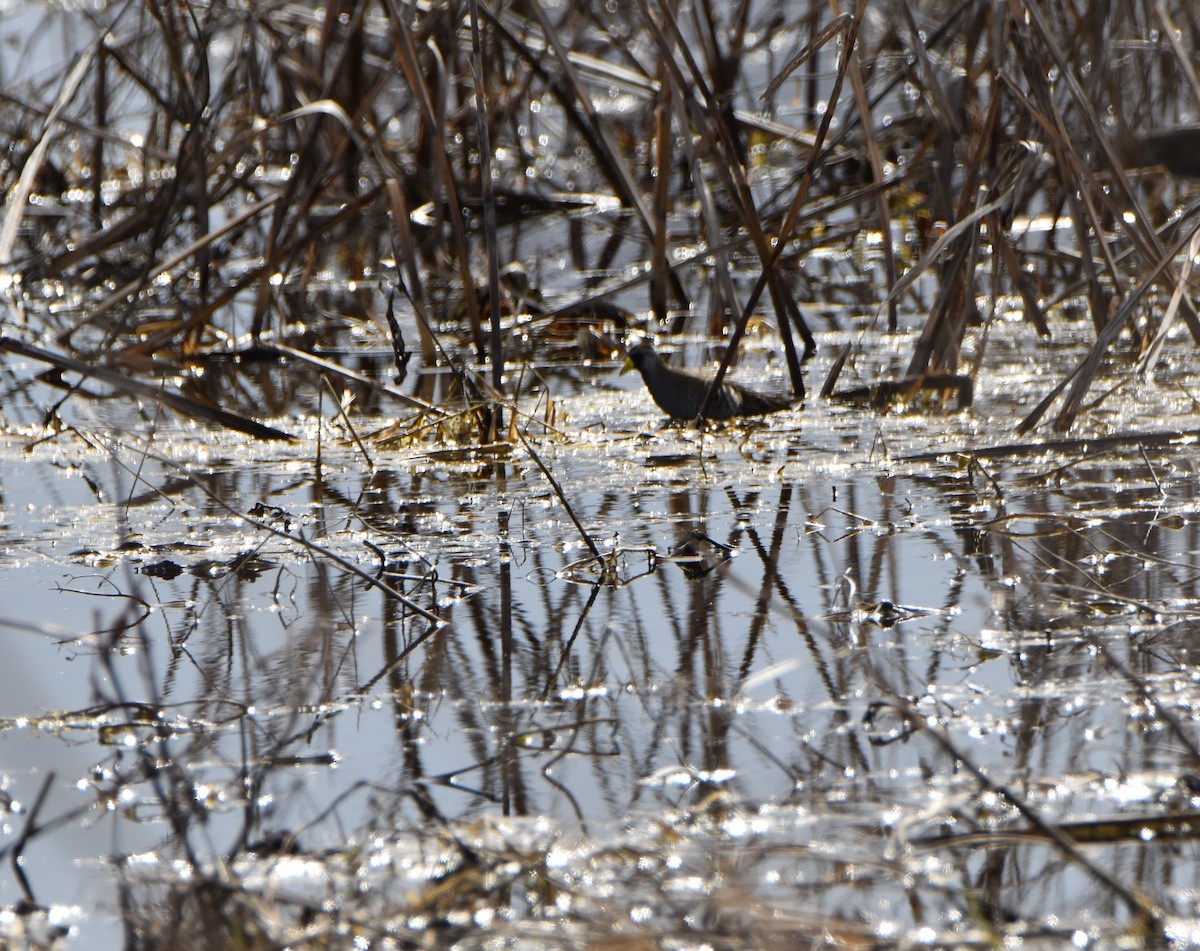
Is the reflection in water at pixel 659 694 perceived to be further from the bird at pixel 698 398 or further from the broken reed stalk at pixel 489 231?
the bird at pixel 698 398

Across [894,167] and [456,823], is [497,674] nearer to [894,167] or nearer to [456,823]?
[456,823]

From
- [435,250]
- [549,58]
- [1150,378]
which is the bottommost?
[1150,378]

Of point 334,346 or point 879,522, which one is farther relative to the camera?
point 334,346

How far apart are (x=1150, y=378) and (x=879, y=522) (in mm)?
1132

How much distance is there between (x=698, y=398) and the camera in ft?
11.6

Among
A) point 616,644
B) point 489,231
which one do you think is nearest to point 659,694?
point 616,644

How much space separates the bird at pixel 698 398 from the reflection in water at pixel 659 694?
22.1 inches

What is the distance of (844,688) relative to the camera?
6.58 ft

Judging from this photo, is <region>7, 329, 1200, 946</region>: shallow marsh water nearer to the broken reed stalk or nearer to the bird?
the broken reed stalk

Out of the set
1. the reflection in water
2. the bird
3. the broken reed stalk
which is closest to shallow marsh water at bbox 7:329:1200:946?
the reflection in water

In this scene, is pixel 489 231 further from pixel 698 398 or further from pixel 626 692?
pixel 626 692

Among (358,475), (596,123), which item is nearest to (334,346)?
(596,123)

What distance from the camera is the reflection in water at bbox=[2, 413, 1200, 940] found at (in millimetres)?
1593

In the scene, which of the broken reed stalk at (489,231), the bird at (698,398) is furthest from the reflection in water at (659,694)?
the bird at (698,398)
